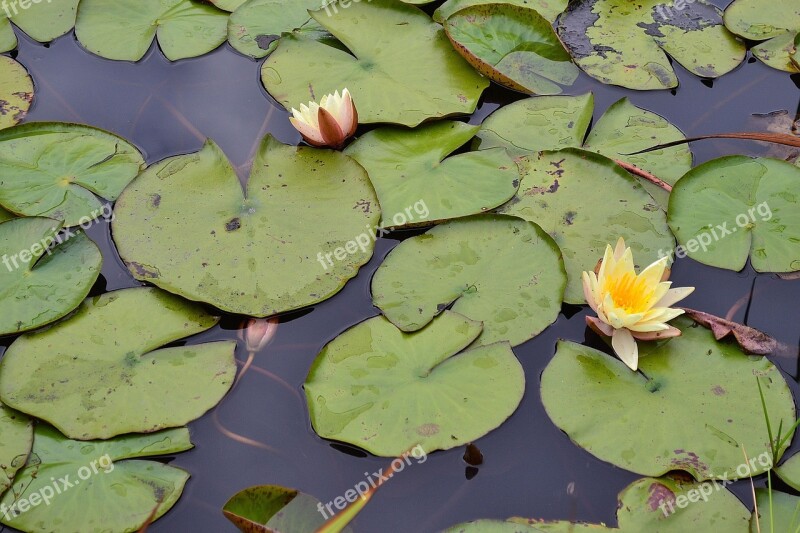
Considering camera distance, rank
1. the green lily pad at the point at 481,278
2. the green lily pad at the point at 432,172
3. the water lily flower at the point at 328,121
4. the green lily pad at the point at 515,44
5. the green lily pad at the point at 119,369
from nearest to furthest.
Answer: the green lily pad at the point at 119,369 → the green lily pad at the point at 481,278 → the green lily pad at the point at 432,172 → the water lily flower at the point at 328,121 → the green lily pad at the point at 515,44

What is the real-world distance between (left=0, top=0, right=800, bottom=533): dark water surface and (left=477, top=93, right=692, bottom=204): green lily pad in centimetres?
14

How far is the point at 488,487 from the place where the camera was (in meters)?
2.39

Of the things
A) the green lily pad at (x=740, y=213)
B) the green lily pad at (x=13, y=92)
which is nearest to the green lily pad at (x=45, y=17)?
the green lily pad at (x=13, y=92)

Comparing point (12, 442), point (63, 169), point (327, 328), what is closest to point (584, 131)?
point (327, 328)

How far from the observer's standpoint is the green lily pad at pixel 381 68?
3.49m

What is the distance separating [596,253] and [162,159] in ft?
7.11

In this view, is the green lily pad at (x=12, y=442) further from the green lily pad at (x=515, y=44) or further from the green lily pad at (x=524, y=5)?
the green lily pad at (x=524, y=5)

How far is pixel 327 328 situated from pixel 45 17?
2.87 m

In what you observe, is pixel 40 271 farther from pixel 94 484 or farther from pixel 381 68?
pixel 381 68

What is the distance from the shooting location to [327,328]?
2.81 metres

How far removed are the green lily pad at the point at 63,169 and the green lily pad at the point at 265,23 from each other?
0.97m

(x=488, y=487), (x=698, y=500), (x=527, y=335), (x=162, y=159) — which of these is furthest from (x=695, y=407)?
(x=162, y=159)

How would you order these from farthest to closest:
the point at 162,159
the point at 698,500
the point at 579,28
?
1. the point at 579,28
2. the point at 162,159
3. the point at 698,500

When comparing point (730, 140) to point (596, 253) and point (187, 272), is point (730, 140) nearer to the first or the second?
point (596, 253)
